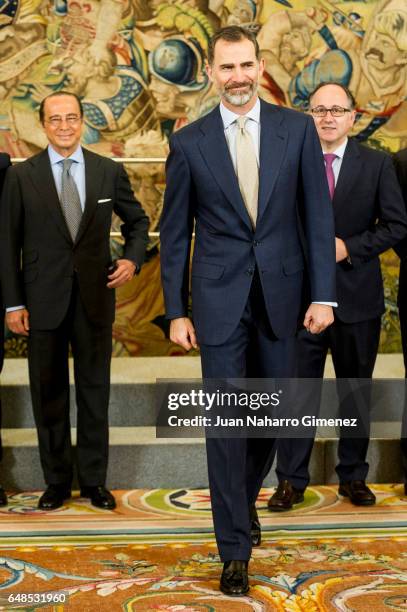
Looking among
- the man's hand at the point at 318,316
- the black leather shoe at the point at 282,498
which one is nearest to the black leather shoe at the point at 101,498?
the black leather shoe at the point at 282,498

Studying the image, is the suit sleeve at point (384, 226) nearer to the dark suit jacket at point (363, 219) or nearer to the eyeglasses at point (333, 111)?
the dark suit jacket at point (363, 219)

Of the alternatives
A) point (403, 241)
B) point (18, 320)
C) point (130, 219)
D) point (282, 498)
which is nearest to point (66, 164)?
point (130, 219)

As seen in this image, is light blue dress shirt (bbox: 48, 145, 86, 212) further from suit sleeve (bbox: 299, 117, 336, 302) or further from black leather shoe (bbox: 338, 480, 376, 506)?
black leather shoe (bbox: 338, 480, 376, 506)

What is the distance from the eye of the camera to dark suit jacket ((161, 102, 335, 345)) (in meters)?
3.31

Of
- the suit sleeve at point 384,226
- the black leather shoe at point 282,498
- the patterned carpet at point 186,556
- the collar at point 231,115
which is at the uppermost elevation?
the collar at point 231,115

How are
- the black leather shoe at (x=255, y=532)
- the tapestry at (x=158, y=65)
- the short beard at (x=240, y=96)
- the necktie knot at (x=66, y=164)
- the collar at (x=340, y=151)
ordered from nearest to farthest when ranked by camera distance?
the short beard at (x=240, y=96) < the black leather shoe at (x=255, y=532) < the collar at (x=340, y=151) < the necktie knot at (x=66, y=164) < the tapestry at (x=158, y=65)

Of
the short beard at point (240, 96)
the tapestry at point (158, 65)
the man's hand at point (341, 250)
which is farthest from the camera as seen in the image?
the tapestry at point (158, 65)

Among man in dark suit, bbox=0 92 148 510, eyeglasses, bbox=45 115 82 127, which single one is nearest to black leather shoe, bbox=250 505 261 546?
man in dark suit, bbox=0 92 148 510

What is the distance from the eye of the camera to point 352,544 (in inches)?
151

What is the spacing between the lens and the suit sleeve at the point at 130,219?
442 centimetres

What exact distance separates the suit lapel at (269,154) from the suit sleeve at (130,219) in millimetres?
1203

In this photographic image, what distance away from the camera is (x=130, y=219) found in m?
4.47

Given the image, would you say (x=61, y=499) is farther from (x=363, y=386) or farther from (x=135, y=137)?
(x=135, y=137)

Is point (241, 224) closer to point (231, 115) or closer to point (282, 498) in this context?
point (231, 115)
